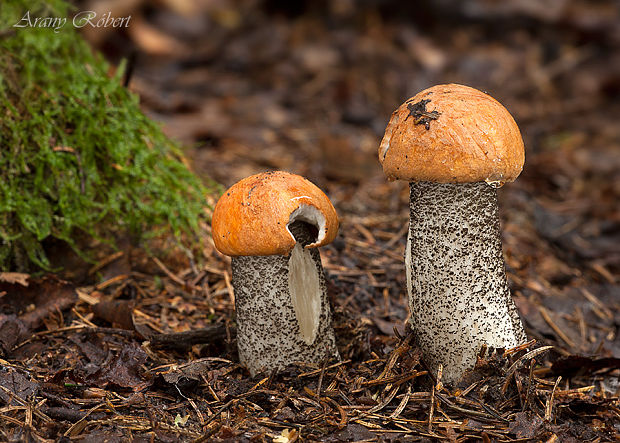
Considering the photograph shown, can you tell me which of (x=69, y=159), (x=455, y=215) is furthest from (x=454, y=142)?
(x=69, y=159)

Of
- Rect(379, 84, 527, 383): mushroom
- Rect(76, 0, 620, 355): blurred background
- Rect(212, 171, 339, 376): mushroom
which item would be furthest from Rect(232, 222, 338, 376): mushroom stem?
Rect(76, 0, 620, 355): blurred background

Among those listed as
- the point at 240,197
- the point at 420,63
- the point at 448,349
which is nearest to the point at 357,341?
the point at 448,349

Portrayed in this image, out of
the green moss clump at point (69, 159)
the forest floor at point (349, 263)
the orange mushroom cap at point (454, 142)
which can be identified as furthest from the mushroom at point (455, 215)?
the green moss clump at point (69, 159)

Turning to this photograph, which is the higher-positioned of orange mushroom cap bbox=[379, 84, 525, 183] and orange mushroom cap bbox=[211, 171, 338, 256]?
orange mushroom cap bbox=[379, 84, 525, 183]

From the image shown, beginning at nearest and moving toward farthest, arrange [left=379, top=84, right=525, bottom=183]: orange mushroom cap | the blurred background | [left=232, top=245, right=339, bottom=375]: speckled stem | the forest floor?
[left=379, top=84, right=525, bottom=183]: orange mushroom cap, the forest floor, [left=232, top=245, right=339, bottom=375]: speckled stem, the blurred background

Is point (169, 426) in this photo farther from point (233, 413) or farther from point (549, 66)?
point (549, 66)

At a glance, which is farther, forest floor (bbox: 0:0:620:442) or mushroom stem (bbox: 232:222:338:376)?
mushroom stem (bbox: 232:222:338:376)

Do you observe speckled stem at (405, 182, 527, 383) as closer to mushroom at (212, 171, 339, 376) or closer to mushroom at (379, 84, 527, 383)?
mushroom at (379, 84, 527, 383)

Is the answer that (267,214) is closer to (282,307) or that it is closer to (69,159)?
(282,307)
